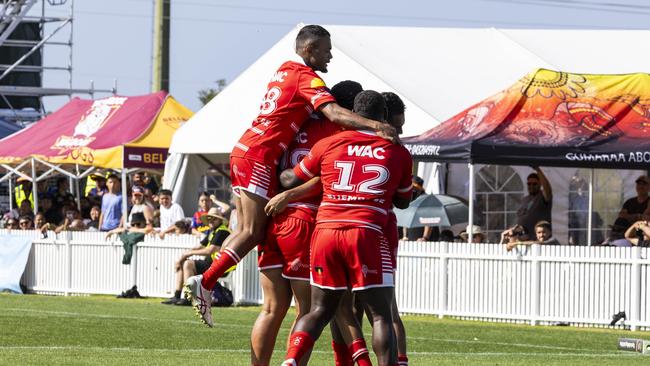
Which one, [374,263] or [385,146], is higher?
[385,146]

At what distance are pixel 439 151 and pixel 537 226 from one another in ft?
5.74

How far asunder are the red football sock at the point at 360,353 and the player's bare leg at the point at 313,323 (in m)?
0.38

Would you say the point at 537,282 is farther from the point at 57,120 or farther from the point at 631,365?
the point at 57,120

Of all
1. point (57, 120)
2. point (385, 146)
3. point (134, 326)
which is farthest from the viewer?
point (57, 120)

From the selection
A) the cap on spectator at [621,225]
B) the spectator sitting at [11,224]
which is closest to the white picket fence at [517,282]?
the cap on spectator at [621,225]

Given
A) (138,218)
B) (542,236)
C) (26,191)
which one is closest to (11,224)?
(138,218)

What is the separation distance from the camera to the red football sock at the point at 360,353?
939 cm

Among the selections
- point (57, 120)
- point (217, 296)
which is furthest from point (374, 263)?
point (57, 120)

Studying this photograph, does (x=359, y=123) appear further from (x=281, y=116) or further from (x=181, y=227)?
(x=181, y=227)

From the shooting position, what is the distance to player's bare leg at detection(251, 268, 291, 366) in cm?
959

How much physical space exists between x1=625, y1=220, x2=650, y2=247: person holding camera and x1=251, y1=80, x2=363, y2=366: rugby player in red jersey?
34.7 feet

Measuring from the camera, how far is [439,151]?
20.4 m

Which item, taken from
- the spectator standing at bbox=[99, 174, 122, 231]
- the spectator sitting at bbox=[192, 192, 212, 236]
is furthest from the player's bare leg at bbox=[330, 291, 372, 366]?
the spectator standing at bbox=[99, 174, 122, 231]

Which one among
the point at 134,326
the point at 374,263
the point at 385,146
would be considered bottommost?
the point at 134,326
